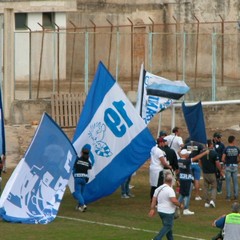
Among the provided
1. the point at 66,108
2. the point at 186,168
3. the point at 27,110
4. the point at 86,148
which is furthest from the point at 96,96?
the point at 66,108

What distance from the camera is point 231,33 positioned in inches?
1929

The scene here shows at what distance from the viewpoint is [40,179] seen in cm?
2553

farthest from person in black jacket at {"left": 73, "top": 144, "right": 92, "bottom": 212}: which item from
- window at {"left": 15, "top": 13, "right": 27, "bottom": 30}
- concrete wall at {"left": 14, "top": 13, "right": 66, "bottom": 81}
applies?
window at {"left": 15, "top": 13, "right": 27, "bottom": 30}

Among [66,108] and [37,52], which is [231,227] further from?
[37,52]

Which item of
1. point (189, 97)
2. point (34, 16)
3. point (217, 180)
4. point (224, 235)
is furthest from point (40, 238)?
point (34, 16)

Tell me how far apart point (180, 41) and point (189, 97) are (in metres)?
6.71

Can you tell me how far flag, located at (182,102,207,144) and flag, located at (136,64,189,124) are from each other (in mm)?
1290

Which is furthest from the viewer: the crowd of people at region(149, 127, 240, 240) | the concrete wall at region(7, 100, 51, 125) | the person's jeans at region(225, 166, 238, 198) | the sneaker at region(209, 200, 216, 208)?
the concrete wall at region(7, 100, 51, 125)

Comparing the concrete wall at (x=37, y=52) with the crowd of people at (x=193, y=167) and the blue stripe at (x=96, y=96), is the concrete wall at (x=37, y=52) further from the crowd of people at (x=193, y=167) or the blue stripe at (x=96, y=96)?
the blue stripe at (x=96, y=96)

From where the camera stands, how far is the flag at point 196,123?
29.4 m

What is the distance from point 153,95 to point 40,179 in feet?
20.7

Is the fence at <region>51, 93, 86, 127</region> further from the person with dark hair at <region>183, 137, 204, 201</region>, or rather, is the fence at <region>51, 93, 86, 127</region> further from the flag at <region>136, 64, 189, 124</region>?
the person with dark hair at <region>183, 137, 204, 201</region>

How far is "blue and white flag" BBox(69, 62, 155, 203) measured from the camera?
27797 mm

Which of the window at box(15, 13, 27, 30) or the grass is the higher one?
the window at box(15, 13, 27, 30)
